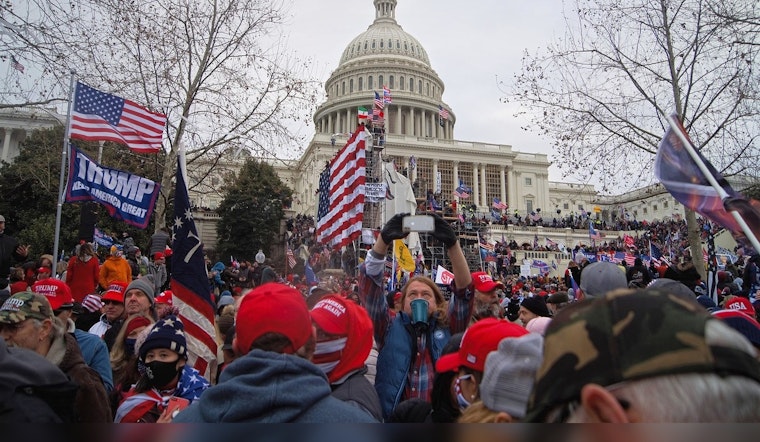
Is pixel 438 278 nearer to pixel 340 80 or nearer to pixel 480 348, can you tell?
pixel 480 348

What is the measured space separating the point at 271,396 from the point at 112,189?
23.2 feet

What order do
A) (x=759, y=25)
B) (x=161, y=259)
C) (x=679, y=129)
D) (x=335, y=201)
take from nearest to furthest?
(x=679, y=129) < (x=759, y=25) < (x=161, y=259) < (x=335, y=201)

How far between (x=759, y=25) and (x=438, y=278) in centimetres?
708

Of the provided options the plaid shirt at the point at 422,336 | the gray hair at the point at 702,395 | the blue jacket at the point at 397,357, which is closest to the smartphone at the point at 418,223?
the plaid shirt at the point at 422,336

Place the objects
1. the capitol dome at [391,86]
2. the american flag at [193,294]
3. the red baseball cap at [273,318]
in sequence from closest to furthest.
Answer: the red baseball cap at [273,318] → the american flag at [193,294] → the capitol dome at [391,86]

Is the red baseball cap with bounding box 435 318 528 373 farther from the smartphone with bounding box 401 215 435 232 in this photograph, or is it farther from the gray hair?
the gray hair

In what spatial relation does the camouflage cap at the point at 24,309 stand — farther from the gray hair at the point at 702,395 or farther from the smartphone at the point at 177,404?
the gray hair at the point at 702,395

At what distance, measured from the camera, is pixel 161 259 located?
10.6 m

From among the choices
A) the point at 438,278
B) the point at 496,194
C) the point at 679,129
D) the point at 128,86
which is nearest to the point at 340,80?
the point at 496,194

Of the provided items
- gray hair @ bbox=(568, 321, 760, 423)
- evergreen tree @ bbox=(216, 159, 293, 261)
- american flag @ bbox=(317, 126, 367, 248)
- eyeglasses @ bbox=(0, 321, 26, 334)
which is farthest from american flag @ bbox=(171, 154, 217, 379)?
evergreen tree @ bbox=(216, 159, 293, 261)

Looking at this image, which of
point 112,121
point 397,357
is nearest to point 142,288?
point 397,357

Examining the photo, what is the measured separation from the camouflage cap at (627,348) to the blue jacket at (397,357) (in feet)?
7.25

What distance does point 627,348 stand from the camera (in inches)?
34.4

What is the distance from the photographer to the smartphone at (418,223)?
297cm
